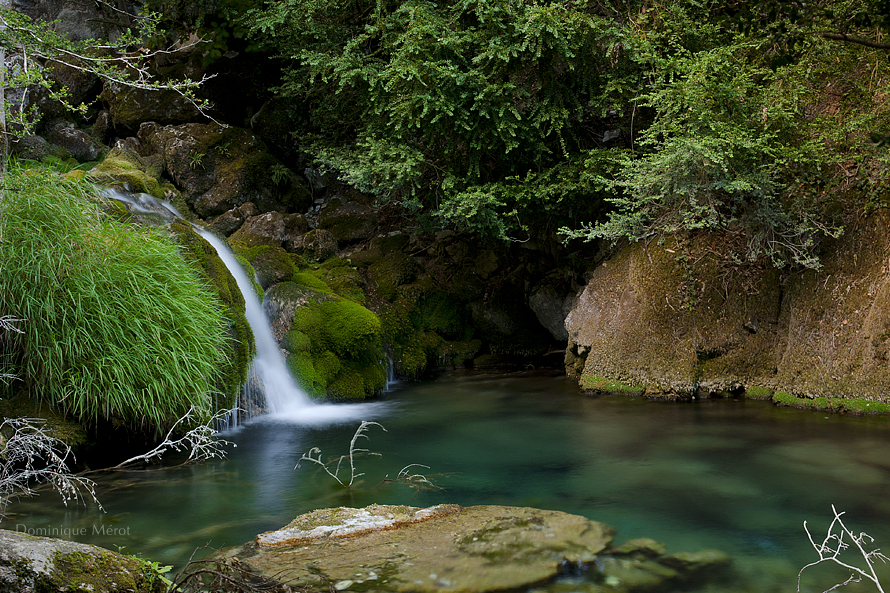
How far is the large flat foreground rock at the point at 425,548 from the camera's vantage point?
3.65m

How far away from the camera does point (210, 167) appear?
44.1ft

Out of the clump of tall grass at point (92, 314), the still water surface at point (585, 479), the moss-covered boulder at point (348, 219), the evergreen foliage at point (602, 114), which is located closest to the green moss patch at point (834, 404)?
the still water surface at point (585, 479)

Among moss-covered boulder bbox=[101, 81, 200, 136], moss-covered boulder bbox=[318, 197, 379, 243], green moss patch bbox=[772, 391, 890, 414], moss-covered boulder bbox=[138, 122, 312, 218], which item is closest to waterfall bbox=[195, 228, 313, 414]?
moss-covered boulder bbox=[138, 122, 312, 218]

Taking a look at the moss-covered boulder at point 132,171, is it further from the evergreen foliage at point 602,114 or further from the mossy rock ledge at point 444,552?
the mossy rock ledge at point 444,552

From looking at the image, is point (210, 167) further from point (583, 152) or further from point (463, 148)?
point (583, 152)

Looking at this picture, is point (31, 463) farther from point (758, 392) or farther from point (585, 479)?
point (758, 392)

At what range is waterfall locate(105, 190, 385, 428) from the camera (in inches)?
335

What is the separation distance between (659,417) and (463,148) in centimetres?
546

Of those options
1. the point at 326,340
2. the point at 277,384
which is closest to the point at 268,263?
the point at 326,340

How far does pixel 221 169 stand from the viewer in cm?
1350

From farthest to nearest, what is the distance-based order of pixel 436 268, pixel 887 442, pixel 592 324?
1. pixel 436 268
2. pixel 592 324
3. pixel 887 442

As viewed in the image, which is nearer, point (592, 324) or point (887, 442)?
point (887, 442)

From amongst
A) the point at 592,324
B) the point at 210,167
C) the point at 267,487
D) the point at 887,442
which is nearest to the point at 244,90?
the point at 210,167

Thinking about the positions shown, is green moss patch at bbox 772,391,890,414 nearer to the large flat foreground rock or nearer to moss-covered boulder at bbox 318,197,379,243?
the large flat foreground rock
